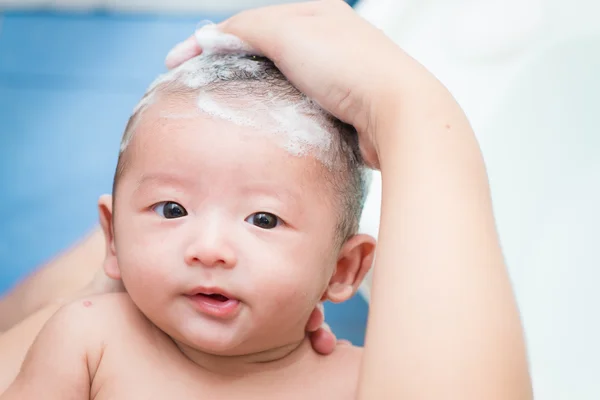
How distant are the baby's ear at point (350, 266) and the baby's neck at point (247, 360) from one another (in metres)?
0.09

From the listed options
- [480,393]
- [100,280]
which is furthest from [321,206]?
[100,280]

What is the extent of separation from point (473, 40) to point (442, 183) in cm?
78

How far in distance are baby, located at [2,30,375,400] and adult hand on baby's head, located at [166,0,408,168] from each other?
45 millimetres

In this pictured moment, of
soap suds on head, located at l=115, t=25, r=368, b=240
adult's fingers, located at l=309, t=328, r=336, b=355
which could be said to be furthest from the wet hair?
adult's fingers, located at l=309, t=328, r=336, b=355

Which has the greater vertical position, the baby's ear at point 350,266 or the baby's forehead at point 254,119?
the baby's forehead at point 254,119

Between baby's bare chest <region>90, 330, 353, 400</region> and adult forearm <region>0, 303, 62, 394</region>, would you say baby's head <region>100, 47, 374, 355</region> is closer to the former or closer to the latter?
baby's bare chest <region>90, 330, 353, 400</region>

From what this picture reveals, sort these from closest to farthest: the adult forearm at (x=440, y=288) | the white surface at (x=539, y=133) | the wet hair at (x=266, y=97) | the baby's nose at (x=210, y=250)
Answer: the adult forearm at (x=440, y=288) → the baby's nose at (x=210, y=250) → the wet hair at (x=266, y=97) → the white surface at (x=539, y=133)

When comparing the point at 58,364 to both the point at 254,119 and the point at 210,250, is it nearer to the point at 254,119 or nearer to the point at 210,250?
the point at 210,250

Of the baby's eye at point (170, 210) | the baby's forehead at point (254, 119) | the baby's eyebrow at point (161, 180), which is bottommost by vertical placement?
the baby's eye at point (170, 210)

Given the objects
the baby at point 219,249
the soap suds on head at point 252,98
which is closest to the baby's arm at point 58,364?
the baby at point 219,249

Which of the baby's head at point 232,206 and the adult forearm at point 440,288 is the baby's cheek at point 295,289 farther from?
the adult forearm at point 440,288

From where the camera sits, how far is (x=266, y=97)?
816 mm

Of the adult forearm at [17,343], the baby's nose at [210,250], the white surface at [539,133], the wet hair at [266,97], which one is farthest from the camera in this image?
the white surface at [539,133]

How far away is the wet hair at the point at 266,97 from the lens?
0.82 meters
